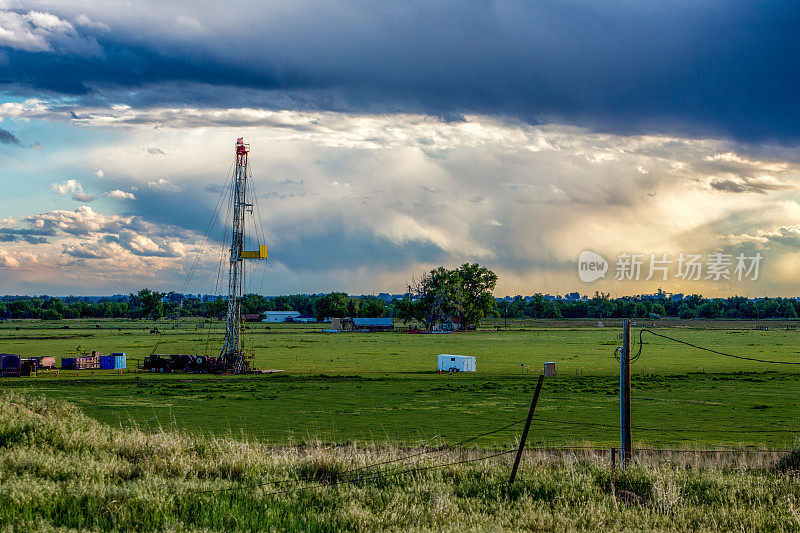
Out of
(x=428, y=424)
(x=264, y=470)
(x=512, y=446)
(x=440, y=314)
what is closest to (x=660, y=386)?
(x=428, y=424)

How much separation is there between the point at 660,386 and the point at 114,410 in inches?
1274

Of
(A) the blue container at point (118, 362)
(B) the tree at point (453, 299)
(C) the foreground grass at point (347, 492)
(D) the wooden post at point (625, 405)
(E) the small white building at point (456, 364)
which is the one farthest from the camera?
(B) the tree at point (453, 299)

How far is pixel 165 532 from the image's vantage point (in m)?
11.5

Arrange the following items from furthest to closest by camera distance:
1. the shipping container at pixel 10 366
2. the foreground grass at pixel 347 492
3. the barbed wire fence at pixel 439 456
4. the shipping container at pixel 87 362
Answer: the shipping container at pixel 87 362 → the shipping container at pixel 10 366 → the barbed wire fence at pixel 439 456 → the foreground grass at pixel 347 492


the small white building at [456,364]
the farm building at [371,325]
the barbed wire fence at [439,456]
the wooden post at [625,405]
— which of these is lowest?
the farm building at [371,325]

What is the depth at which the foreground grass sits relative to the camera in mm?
12297

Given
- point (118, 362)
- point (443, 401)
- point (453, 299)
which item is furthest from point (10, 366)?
point (453, 299)

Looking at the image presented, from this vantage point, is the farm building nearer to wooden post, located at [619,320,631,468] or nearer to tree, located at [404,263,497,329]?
tree, located at [404,263,497,329]

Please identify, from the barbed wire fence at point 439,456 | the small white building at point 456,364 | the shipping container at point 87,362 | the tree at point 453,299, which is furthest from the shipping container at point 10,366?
the tree at point 453,299

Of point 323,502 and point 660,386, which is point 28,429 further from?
point 660,386

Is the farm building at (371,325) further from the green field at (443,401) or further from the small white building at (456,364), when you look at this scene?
the small white building at (456,364)

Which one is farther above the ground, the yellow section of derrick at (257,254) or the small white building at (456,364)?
the yellow section of derrick at (257,254)

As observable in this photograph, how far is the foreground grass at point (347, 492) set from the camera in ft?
40.3

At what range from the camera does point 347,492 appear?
13781mm
